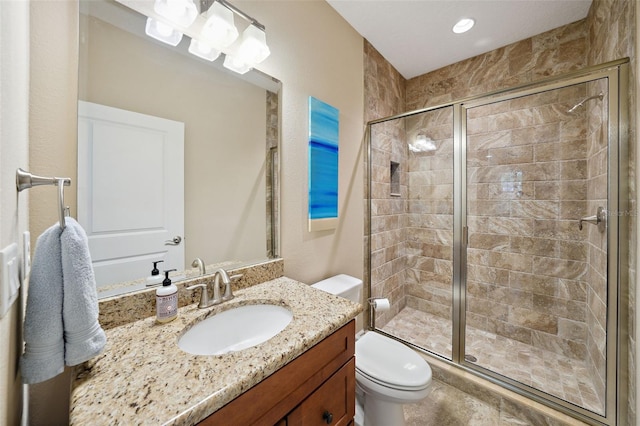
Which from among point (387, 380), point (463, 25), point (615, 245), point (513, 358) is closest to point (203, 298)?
point (387, 380)

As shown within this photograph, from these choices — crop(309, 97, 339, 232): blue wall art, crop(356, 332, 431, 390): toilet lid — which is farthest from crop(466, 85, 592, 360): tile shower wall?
crop(356, 332, 431, 390): toilet lid

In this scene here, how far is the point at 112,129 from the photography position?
868mm

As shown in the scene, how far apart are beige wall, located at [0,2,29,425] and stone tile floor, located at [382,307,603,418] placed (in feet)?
6.80

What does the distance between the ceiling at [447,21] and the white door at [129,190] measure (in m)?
1.54

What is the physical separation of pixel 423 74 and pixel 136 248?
291 centimetres

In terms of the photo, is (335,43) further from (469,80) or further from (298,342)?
(298,342)

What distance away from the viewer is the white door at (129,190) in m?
0.83

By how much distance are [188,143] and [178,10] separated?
0.50 metres

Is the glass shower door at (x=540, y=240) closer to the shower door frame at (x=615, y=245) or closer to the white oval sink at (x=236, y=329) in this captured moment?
the shower door frame at (x=615, y=245)

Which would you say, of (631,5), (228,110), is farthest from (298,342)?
(631,5)

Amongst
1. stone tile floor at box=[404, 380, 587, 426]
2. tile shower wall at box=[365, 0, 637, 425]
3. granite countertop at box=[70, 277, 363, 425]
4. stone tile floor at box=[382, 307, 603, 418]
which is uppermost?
tile shower wall at box=[365, 0, 637, 425]

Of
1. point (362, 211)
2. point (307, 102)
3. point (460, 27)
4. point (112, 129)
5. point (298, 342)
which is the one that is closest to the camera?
point (298, 342)

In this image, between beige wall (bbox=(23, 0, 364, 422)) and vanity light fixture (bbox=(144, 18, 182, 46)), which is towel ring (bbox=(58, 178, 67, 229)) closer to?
beige wall (bbox=(23, 0, 364, 422))

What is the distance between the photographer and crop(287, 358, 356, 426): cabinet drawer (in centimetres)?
75
